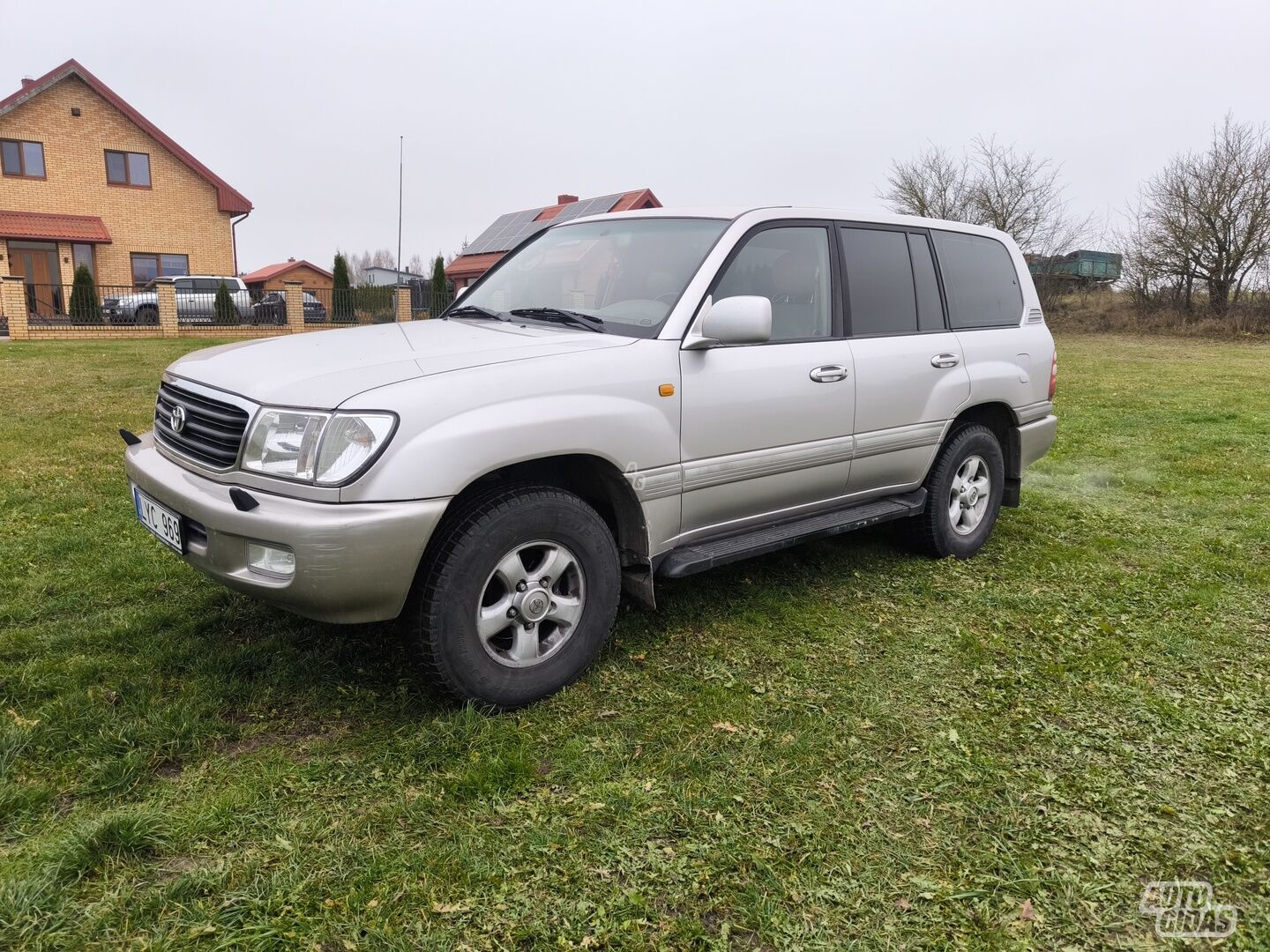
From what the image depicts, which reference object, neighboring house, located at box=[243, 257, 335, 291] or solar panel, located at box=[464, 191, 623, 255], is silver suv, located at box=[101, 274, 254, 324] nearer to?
solar panel, located at box=[464, 191, 623, 255]

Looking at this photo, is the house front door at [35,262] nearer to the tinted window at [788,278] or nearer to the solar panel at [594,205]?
the solar panel at [594,205]

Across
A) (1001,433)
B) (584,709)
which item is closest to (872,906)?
(584,709)

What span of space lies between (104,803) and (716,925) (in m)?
1.74

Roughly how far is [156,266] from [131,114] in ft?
15.8

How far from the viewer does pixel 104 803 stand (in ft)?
7.95

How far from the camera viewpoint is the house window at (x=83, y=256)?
89.2 feet

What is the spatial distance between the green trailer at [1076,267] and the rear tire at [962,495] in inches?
1075

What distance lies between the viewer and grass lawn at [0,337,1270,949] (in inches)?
83.4

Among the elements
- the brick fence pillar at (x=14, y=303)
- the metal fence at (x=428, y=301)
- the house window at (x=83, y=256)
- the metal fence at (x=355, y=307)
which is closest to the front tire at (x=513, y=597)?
the brick fence pillar at (x=14, y=303)

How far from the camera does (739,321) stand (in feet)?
10.5

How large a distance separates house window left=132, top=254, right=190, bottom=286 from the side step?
3038 cm

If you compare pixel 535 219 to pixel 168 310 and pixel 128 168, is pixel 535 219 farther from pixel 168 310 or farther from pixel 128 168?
pixel 168 310

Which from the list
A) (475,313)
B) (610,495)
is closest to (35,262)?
(475,313)

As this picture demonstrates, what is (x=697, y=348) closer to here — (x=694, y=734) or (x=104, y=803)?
(x=694, y=734)
